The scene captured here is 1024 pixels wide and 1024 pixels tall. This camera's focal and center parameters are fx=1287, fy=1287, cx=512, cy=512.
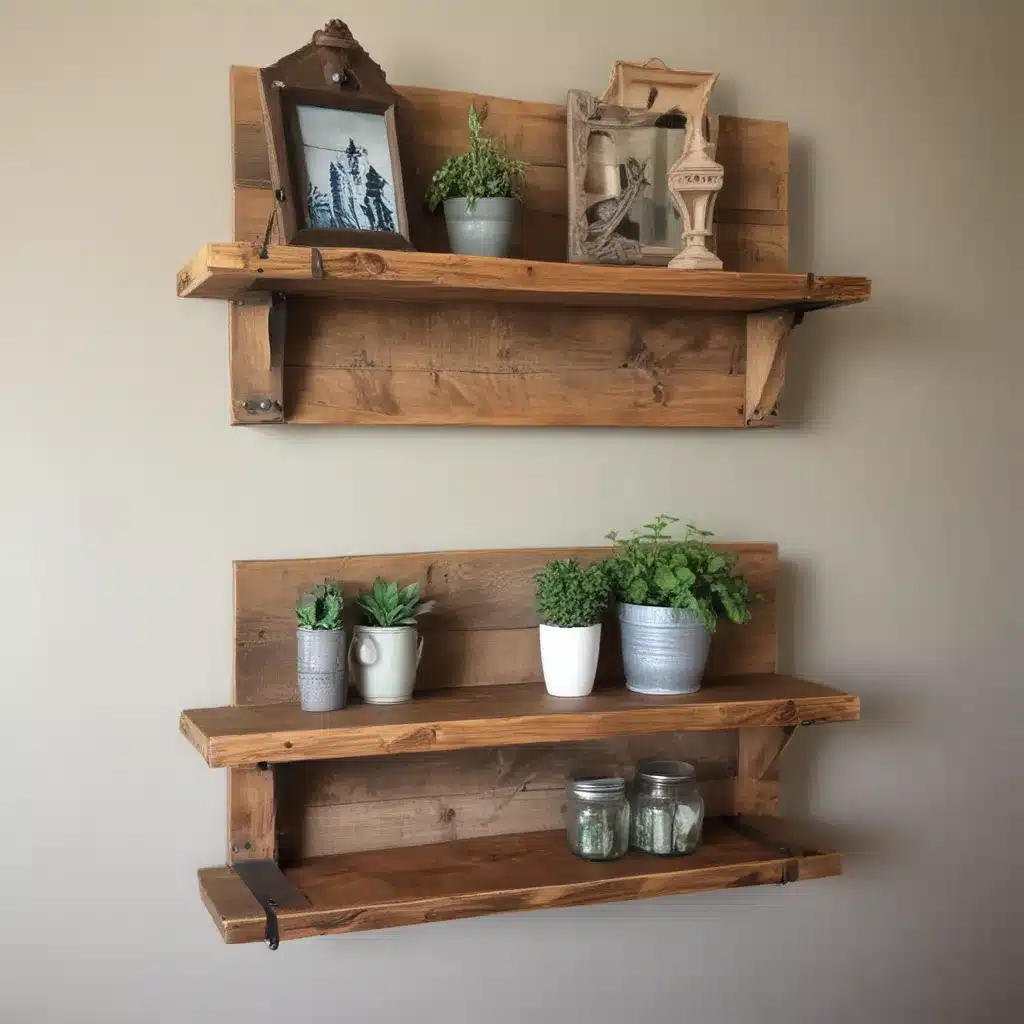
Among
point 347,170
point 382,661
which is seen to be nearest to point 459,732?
point 382,661

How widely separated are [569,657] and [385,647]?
0.81 feet

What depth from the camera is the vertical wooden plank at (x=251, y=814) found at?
1.64 m

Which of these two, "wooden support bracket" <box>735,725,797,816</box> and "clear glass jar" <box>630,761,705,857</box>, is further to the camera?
"wooden support bracket" <box>735,725,797,816</box>

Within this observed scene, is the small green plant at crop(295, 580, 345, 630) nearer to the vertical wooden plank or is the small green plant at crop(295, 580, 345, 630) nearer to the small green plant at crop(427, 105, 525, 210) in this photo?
the vertical wooden plank

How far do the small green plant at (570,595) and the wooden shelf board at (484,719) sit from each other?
0.35 ft

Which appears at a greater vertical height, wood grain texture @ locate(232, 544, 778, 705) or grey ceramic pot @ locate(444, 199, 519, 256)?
grey ceramic pot @ locate(444, 199, 519, 256)

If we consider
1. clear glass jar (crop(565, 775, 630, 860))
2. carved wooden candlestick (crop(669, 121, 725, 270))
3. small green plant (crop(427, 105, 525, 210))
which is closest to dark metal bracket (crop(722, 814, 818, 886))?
clear glass jar (crop(565, 775, 630, 860))

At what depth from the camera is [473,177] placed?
1.62 metres

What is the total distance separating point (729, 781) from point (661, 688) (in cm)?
29

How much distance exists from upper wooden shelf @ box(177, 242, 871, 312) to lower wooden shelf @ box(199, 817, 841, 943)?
0.73 m

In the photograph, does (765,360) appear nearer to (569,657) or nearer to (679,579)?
(679,579)

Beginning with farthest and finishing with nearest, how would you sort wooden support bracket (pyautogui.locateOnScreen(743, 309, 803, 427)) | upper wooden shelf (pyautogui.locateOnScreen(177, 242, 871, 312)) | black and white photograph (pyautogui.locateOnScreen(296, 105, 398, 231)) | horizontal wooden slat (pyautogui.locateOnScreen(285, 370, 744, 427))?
wooden support bracket (pyautogui.locateOnScreen(743, 309, 803, 427)), horizontal wooden slat (pyautogui.locateOnScreen(285, 370, 744, 427)), black and white photograph (pyautogui.locateOnScreen(296, 105, 398, 231)), upper wooden shelf (pyautogui.locateOnScreen(177, 242, 871, 312))

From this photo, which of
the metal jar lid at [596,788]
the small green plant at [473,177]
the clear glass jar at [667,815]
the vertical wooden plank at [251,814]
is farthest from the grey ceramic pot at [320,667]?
the small green plant at [473,177]

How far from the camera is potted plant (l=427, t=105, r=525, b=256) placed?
5.31 feet
